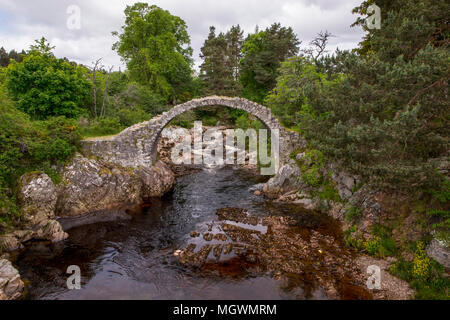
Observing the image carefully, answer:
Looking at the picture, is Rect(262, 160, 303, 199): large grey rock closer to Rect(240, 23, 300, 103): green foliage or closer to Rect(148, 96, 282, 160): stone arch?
Rect(148, 96, 282, 160): stone arch

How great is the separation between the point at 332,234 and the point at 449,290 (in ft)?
15.2

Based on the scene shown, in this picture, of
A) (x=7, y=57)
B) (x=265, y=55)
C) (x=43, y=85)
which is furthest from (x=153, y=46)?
(x=7, y=57)

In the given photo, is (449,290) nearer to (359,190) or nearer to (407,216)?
(407,216)

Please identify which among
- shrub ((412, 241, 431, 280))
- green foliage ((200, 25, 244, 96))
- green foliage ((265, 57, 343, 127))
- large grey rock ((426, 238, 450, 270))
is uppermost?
green foliage ((200, 25, 244, 96))

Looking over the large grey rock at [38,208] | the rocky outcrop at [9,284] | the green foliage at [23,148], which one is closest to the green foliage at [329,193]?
the large grey rock at [38,208]

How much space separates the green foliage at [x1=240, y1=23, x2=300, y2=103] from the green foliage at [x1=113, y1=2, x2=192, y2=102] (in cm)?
913

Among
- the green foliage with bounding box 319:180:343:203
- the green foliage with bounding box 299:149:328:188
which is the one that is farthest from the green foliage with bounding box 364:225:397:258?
the green foliage with bounding box 299:149:328:188

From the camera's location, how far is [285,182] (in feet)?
55.0

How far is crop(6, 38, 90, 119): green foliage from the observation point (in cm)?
1650

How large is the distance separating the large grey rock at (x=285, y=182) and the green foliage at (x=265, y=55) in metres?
19.1

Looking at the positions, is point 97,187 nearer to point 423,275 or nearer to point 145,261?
point 145,261
